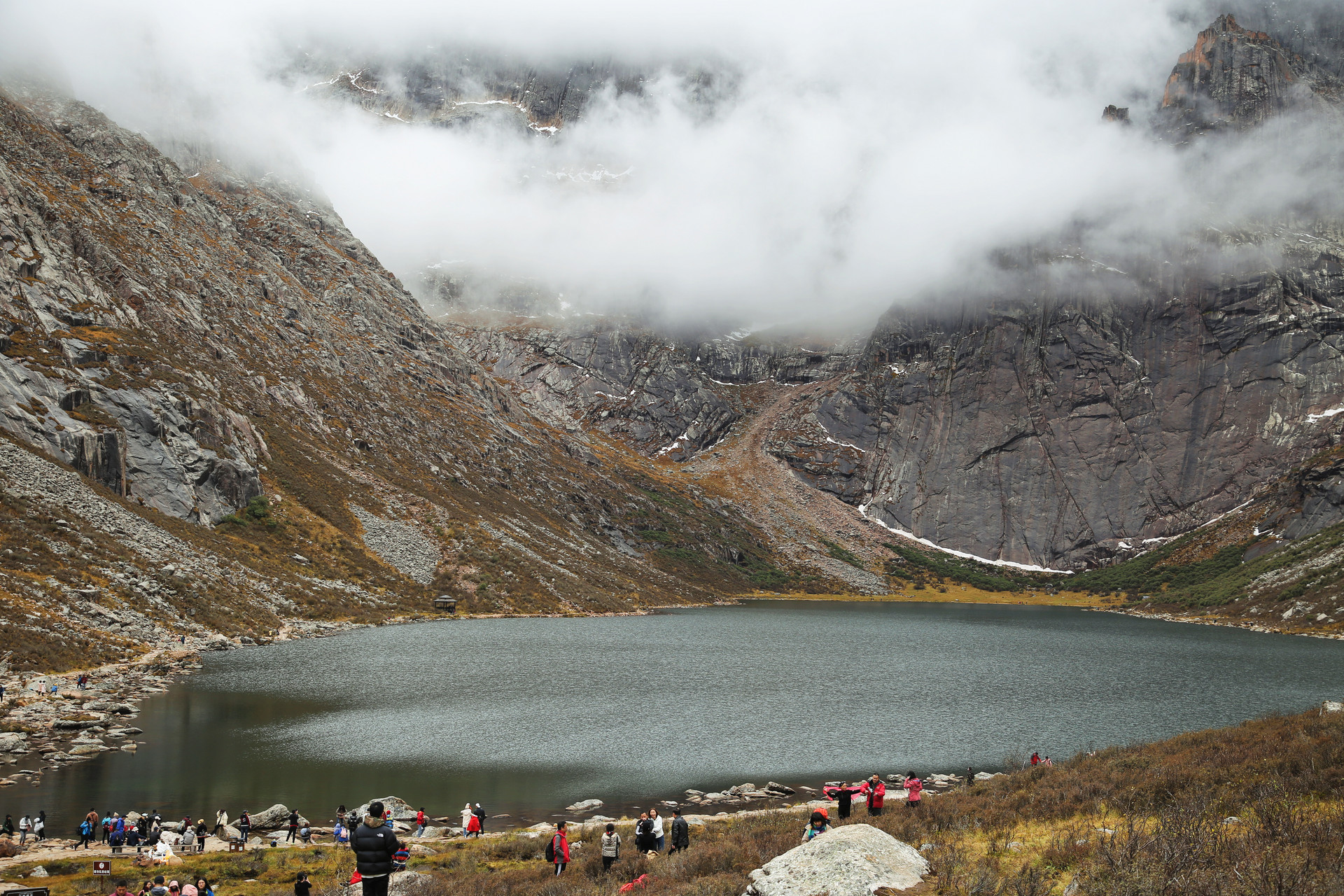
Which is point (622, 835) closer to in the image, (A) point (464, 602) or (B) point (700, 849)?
(B) point (700, 849)

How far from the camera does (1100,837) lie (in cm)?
1906

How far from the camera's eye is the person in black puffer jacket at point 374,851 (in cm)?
1398

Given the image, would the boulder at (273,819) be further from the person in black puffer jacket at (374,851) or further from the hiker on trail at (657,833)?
the person in black puffer jacket at (374,851)

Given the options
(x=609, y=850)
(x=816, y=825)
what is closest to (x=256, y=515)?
(x=609, y=850)

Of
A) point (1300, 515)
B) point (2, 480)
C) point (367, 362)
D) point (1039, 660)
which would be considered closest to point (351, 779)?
point (2, 480)

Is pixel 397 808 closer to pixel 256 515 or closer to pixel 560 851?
pixel 560 851

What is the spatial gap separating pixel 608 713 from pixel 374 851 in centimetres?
4697

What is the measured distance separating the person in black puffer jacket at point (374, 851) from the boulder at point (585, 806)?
2498 cm

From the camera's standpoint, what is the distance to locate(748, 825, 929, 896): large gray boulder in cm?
1602

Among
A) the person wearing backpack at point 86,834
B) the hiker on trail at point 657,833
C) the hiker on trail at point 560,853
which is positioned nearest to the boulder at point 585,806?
the hiker on trail at point 657,833

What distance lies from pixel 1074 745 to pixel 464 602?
92.1 metres

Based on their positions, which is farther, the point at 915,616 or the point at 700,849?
the point at 915,616

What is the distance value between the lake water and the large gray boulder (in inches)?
881

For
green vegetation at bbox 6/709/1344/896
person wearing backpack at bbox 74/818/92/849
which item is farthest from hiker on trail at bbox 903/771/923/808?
person wearing backpack at bbox 74/818/92/849
